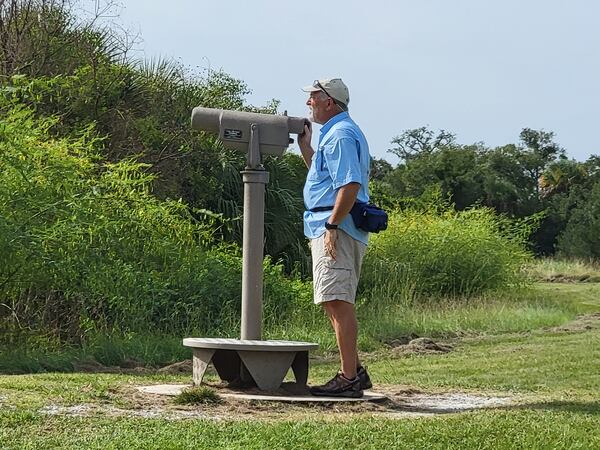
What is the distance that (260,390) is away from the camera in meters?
7.36

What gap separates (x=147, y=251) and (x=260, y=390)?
6579 mm

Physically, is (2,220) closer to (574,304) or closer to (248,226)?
(248,226)

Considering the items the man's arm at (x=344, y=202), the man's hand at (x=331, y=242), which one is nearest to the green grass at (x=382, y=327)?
the man's hand at (x=331, y=242)

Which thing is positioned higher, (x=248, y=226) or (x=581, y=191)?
(x=581, y=191)

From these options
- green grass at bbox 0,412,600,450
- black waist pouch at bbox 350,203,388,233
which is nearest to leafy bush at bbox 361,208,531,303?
black waist pouch at bbox 350,203,388,233

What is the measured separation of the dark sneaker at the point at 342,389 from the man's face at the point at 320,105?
1.68m

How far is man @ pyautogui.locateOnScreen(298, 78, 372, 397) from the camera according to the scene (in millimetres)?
7148

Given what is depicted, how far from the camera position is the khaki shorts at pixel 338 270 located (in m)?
7.16

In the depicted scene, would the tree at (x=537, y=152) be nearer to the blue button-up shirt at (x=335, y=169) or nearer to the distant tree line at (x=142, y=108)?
the distant tree line at (x=142, y=108)

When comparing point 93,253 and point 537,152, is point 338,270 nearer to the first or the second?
point 93,253

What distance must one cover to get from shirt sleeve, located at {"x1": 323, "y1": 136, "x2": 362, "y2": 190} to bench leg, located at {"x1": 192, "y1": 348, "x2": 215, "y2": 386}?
1358 millimetres

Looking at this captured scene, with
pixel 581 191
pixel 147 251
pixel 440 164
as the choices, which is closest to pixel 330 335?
pixel 147 251

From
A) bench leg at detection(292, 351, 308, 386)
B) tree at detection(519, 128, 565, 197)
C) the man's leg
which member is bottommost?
bench leg at detection(292, 351, 308, 386)

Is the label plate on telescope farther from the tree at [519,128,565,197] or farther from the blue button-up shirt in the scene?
the tree at [519,128,565,197]
